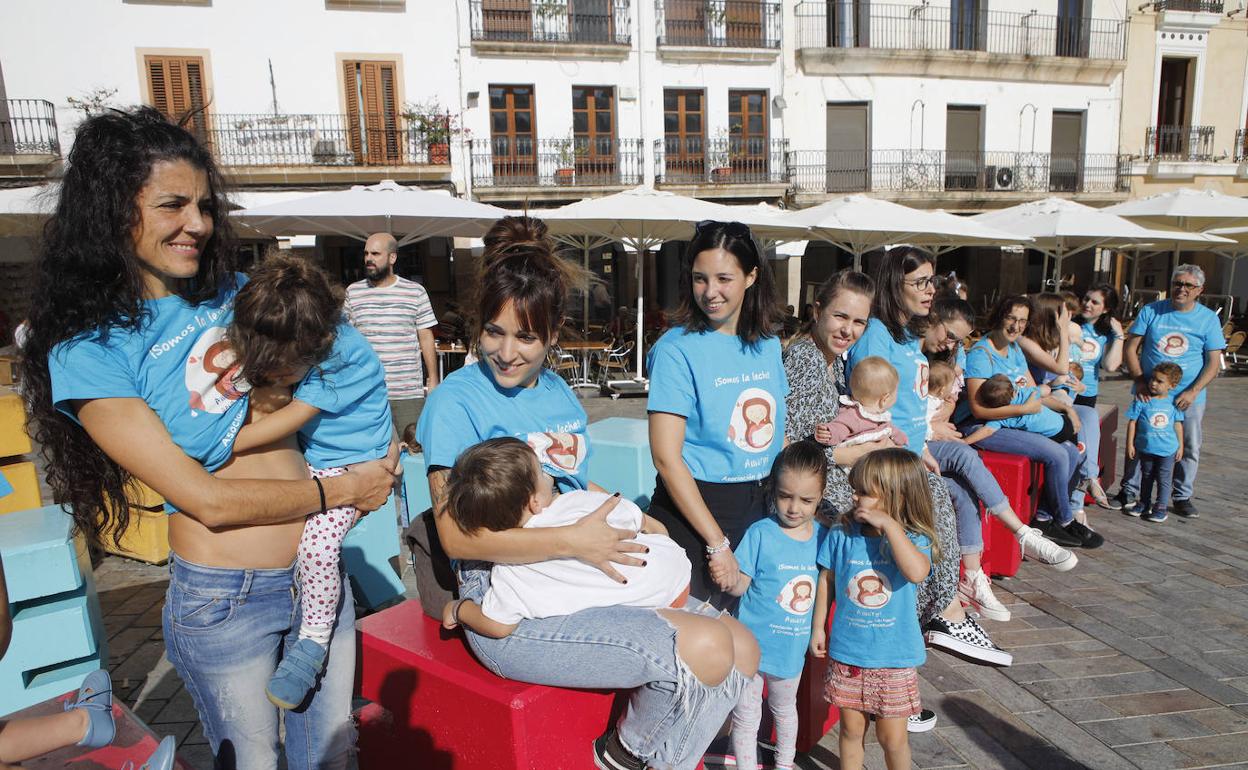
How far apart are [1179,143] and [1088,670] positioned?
1038 inches

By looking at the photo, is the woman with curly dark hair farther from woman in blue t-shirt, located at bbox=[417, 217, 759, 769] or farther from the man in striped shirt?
the man in striped shirt

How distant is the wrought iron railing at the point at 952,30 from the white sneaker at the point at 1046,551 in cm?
1980

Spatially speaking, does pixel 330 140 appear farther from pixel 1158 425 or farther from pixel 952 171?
pixel 1158 425

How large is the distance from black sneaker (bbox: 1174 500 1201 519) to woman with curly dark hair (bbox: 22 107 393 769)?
6380 millimetres

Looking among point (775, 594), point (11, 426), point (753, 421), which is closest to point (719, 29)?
point (11, 426)

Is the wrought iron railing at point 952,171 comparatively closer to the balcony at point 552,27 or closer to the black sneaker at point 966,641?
the balcony at point 552,27

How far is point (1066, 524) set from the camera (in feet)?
17.0

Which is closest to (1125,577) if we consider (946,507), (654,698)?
(946,507)

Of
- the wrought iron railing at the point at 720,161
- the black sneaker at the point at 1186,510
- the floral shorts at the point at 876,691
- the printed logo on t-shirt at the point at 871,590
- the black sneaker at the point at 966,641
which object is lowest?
the black sneaker at the point at 1186,510

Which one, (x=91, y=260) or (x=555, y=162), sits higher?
(x=555, y=162)

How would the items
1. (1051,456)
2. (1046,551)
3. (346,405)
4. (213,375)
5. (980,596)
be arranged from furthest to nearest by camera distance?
1. (1051,456)
2. (1046,551)
3. (980,596)
4. (346,405)
5. (213,375)

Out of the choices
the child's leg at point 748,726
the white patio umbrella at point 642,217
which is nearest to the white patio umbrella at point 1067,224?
the white patio umbrella at point 642,217

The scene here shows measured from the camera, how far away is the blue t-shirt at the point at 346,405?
6.45 feet

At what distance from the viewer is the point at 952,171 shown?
22.6 metres
